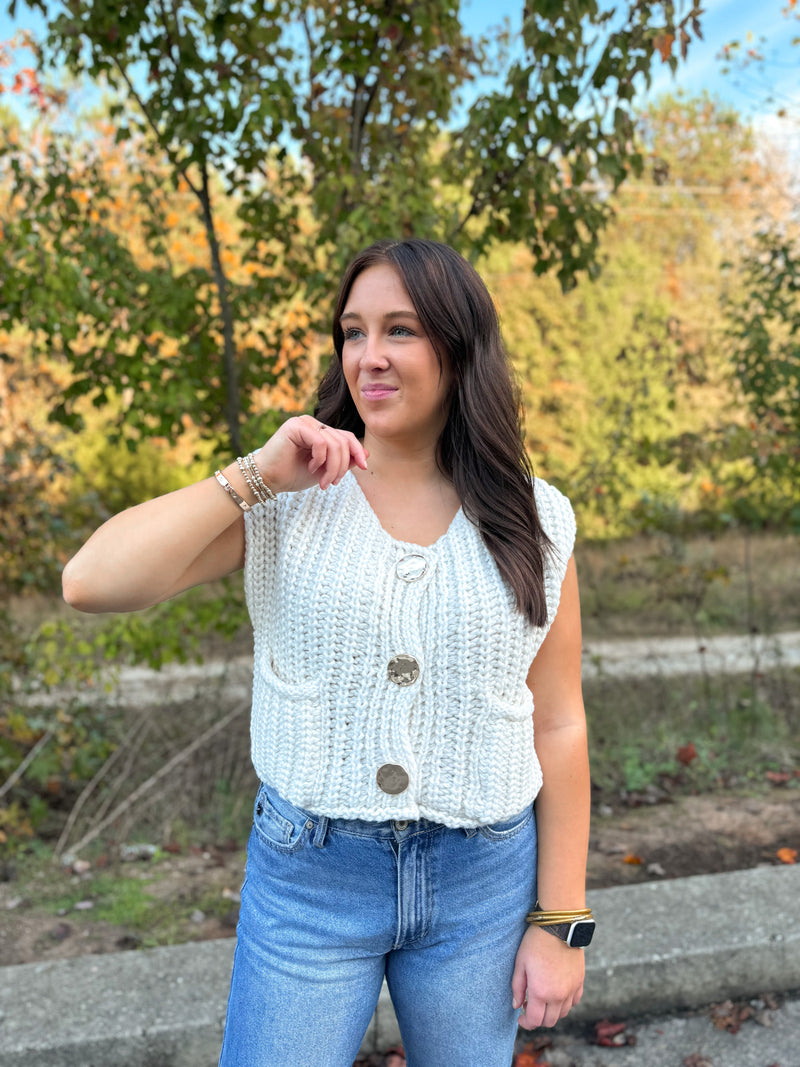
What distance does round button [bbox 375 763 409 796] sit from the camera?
1398 mm

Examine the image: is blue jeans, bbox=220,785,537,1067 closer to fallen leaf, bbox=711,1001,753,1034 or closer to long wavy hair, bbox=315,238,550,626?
long wavy hair, bbox=315,238,550,626

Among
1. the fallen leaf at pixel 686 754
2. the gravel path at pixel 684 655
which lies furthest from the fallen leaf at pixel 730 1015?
the gravel path at pixel 684 655

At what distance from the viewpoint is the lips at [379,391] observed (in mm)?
1488

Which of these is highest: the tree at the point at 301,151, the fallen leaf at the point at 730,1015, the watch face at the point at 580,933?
the tree at the point at 301,151

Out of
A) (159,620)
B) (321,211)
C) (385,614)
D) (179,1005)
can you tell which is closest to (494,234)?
(321,211)

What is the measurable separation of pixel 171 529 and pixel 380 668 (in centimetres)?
38

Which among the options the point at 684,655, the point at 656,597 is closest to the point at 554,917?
the point at 684,655

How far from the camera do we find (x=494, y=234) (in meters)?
3.47

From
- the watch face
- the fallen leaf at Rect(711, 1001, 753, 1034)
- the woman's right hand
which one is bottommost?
the fallen leaf at Rect(711, 1001, 753, 1034)

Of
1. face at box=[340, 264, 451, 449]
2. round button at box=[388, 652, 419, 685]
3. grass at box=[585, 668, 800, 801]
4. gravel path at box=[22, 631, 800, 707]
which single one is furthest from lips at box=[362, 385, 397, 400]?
grass at box=[585, 668, 800, 801]

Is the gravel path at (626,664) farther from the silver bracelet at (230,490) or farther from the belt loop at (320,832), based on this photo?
the silver bracelet at (230,490)

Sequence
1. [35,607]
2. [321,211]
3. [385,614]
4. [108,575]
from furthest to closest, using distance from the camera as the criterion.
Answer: [35,607] < [321,211] < [385,614] < [108,575]

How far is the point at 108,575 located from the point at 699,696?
4.36m

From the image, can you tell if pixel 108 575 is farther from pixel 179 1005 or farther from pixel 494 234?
pixel 494 234
